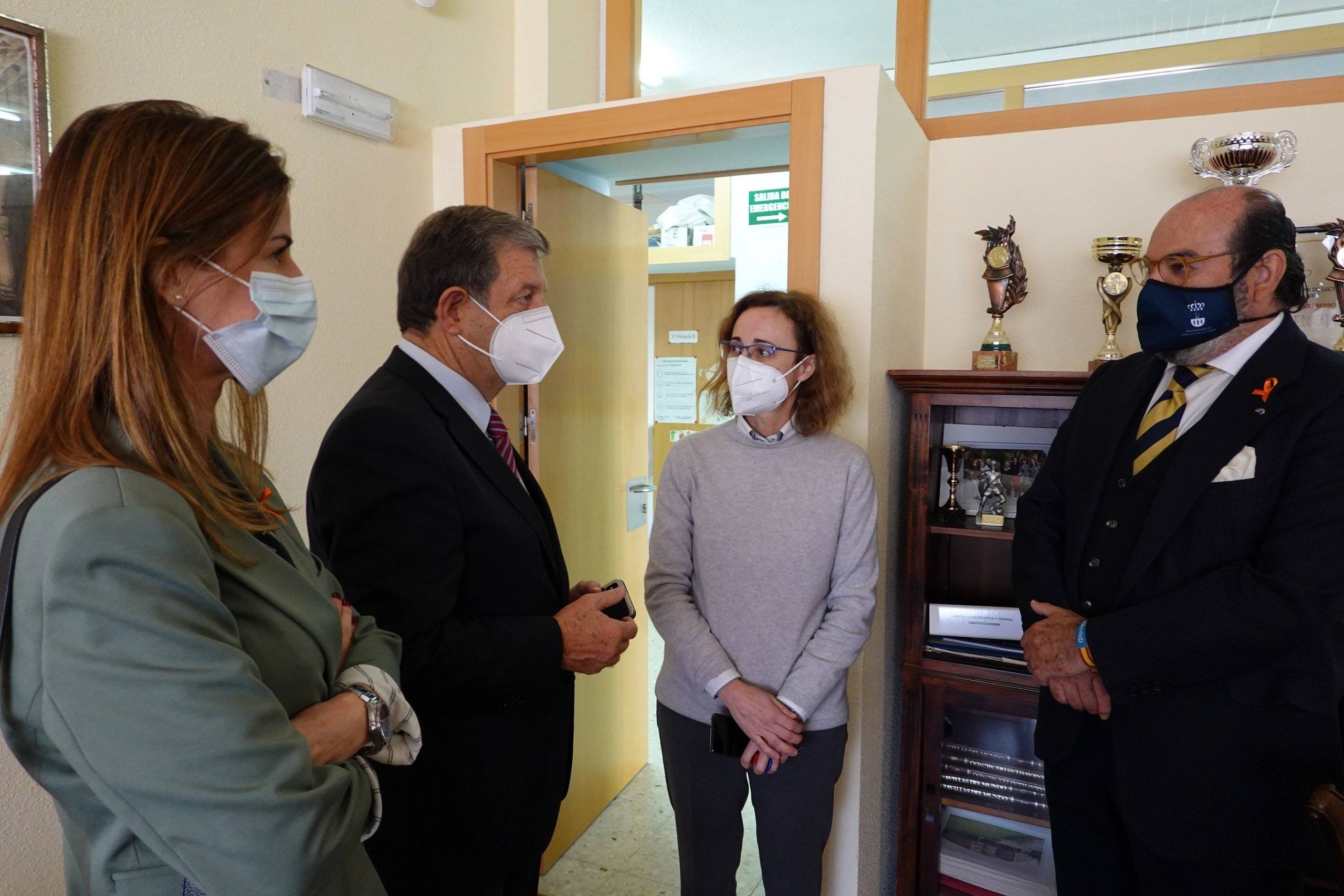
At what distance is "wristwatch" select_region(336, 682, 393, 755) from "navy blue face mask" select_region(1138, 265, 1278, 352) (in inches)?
55.1

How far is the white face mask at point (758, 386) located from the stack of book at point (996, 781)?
1.15m

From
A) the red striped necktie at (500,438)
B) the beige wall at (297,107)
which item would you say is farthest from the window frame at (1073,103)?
the red striped necktie at (500,438)

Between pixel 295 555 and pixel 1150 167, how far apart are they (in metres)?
2.28

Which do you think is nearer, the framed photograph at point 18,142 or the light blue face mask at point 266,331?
the light blue face mask at point 266,331

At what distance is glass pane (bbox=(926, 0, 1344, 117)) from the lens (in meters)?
2.16

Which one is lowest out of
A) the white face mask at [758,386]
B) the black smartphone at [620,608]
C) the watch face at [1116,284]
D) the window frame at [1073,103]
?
the black smartphone at [620,608]

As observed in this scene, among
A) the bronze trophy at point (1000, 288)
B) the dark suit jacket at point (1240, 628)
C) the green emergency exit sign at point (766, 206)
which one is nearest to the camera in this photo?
the dark suit jacket at point (1240, 628)

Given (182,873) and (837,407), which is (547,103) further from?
(182,873)

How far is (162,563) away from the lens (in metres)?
0.63

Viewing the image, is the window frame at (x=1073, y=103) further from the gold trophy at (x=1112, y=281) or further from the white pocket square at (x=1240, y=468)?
the white pocket square at (x=1240, y=468)

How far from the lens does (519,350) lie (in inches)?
56.9

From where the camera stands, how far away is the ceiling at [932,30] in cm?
231

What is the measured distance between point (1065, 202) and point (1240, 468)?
45.7 inches

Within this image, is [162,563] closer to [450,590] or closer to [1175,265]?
[450,590]
